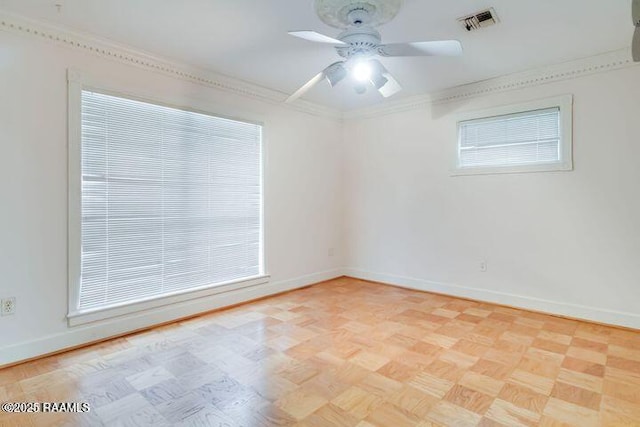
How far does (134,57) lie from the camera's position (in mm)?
2934

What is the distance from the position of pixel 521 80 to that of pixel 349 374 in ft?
10.6

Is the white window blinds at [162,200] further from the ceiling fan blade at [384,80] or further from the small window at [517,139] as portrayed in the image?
the small window at [517,139]

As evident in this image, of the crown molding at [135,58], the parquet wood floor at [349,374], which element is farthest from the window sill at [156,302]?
the crown molding at [135,58]

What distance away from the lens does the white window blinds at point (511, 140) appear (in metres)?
3.42

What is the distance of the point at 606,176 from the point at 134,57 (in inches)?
166

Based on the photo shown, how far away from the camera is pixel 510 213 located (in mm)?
3641

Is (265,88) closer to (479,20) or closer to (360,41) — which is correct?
(360,41)

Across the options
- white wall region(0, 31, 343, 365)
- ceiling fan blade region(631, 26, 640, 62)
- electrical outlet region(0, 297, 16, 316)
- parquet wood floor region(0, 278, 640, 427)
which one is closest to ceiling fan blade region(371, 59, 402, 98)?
ceiling fan blade region(631, 26, 640, 62)

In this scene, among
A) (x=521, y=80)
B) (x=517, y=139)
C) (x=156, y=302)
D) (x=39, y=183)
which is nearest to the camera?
(x=39, y=183)

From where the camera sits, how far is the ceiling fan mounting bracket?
2.06 metres

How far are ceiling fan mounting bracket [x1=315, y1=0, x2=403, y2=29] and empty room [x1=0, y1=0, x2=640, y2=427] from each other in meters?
0.02

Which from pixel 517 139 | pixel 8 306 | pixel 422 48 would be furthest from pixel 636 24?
pixel 8 306

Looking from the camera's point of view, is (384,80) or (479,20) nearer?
(479,20)

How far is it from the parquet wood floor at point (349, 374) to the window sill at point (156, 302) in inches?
8.6
